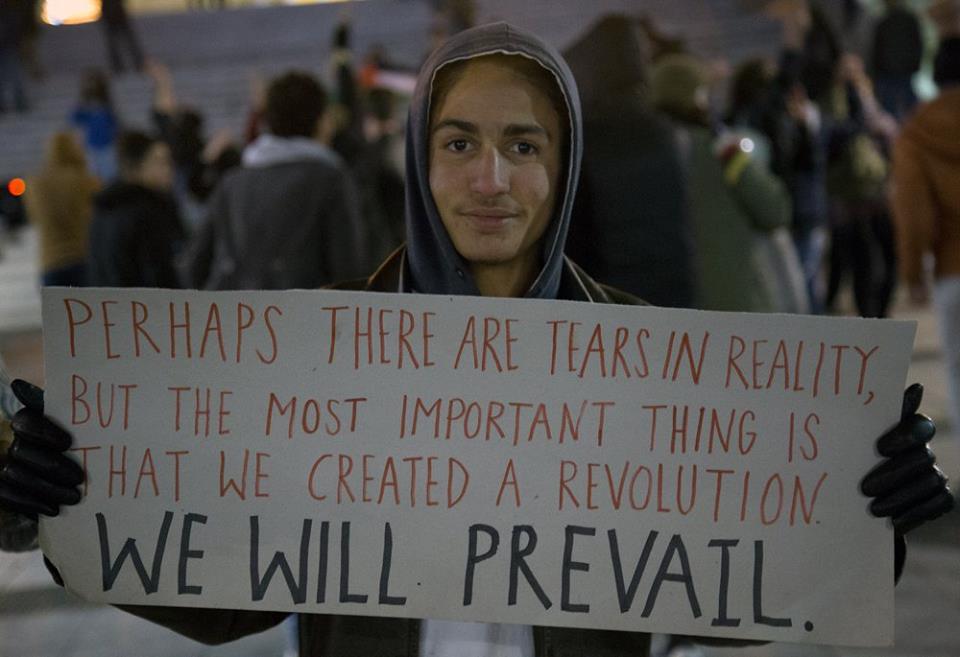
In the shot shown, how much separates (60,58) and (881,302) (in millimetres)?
17072

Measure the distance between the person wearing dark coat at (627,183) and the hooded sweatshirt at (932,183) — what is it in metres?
1.46

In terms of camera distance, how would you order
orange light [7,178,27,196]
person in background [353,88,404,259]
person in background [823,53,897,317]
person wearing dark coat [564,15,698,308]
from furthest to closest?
orange light [7,178,27,196] → person in background [823,53,897,317] → person in background [353,88,404,259] → person wearing dark coat [564,15,698,308]

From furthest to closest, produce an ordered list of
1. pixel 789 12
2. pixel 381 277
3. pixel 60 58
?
pixel 60 58 → pixel 789 12 → pixel 381 277

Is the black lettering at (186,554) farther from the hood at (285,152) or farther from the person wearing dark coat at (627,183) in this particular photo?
the hood at (285,152)

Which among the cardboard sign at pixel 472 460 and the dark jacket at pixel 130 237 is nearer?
the cardboard sign at pixel 472 460

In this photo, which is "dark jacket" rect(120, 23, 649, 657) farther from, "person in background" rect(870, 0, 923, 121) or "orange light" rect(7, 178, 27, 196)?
"orange light" rect(7, 178, 27, 196)

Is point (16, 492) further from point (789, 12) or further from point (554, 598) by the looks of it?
point (789, 12)

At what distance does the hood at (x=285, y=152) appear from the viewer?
420 cm

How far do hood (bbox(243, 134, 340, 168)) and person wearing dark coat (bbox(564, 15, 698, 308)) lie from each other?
114cm

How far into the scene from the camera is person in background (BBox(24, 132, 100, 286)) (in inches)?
267

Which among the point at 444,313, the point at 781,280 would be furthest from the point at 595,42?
the point at 444,313

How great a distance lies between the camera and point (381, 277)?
6.40 ft

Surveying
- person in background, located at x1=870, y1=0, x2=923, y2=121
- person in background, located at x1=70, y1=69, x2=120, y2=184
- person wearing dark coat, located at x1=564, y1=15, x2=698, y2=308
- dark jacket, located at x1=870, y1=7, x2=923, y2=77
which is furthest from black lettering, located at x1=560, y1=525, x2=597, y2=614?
person in background, located at x1=70, y1=69, x2=120, y2=184

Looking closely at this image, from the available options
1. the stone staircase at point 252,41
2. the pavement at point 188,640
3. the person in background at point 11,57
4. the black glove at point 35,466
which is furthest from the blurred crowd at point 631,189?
the person in background at point 11,57
